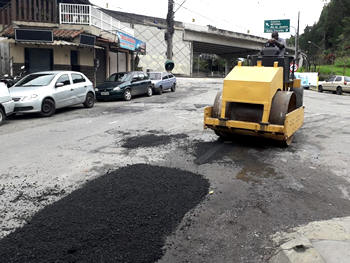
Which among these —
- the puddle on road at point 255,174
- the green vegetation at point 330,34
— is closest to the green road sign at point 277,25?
the green vegetation at point 330,34

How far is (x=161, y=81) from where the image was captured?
21266mm

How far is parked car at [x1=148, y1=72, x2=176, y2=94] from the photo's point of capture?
2084 centimetres

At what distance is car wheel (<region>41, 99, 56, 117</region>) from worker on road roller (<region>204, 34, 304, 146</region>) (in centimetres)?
691

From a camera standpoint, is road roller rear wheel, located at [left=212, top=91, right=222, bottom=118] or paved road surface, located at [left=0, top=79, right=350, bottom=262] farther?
road roller rear wheel, located at [left=212, top=91, right=222, bottom=118]

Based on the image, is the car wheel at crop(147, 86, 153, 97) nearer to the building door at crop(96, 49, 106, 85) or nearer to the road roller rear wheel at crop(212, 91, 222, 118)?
the building door at crop(96, 49, 106, 85)

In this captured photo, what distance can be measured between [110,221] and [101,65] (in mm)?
21773

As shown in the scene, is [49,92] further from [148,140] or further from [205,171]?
[205,171]

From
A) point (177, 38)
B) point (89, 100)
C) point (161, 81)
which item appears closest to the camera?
point (89, 100)

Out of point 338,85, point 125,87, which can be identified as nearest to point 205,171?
point 125,87

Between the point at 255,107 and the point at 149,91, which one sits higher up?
the point at 149,91

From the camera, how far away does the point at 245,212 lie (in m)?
4.23

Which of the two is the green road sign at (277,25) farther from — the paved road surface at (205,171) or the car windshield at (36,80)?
the car windshield at (36,80)

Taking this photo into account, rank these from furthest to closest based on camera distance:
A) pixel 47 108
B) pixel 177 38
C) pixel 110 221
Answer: pixel 177 38, pixel 47 108, pixel 110 221

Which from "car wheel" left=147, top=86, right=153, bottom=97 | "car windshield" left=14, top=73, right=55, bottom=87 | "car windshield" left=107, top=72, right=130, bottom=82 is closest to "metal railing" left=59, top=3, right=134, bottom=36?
"car windshield" left=107, top=72, right=130, bottom=82
